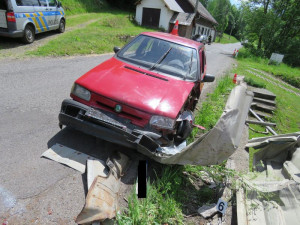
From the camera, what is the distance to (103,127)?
3033mm

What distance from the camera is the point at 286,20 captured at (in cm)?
2528

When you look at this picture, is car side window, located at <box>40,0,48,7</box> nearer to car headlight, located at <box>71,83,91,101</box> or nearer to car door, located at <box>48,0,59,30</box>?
car door, located at <box>48,0,59,30</box>

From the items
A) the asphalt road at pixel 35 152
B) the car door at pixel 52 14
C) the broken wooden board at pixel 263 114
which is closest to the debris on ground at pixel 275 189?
the asphalt road at pixel 35 152

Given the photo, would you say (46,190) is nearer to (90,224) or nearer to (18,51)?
(90,224)

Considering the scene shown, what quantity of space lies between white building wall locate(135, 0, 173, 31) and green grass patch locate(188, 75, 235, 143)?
21.3 metres

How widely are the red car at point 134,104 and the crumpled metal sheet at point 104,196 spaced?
0.38m

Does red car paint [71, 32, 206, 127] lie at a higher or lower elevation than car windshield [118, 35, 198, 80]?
lower

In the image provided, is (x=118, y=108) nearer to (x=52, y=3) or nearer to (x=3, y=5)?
(x=3, y=5)

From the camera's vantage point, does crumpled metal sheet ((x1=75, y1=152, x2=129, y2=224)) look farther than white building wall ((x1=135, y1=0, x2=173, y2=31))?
No

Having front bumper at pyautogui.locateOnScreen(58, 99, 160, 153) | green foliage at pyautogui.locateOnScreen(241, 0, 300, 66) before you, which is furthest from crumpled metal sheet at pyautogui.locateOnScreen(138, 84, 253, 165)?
green foliage at pyautogui.locateOnScreen(241, 0, 300, 66)

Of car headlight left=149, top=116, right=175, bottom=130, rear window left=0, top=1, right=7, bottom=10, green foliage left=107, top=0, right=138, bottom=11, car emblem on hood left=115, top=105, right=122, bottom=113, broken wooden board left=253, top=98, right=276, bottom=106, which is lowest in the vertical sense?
broken wooden board left=253, top=98, right=276, bottom=106

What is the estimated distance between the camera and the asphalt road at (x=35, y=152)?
2422 mm

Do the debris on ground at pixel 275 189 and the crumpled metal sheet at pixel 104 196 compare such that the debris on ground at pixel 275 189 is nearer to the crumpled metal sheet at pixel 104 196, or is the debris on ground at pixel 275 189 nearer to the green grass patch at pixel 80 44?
the crumpled metal sheet at pixel 104 196

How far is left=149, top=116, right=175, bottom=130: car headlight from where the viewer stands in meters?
3.05
